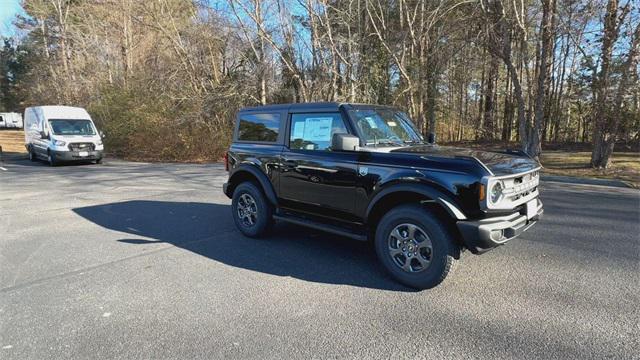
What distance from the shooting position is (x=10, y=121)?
1966 inches

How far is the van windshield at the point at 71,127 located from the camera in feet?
49.6

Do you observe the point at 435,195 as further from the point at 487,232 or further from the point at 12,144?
the point at 12,144

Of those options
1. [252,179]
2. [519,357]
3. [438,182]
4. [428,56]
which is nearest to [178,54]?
[428,56]

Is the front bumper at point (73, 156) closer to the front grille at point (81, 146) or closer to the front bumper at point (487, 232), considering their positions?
the front grille at point (81, 146)

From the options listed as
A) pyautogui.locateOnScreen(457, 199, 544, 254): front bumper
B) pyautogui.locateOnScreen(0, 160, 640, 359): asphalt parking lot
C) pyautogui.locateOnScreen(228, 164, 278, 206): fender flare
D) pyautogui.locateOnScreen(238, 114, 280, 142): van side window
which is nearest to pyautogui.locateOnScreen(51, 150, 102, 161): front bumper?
pyautogui.locateOnScreen(0, 160, 640, 359): asphalt parking lot

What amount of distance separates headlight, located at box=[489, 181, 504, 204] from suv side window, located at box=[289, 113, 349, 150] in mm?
1646

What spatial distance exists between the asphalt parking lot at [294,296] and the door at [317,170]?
652mm

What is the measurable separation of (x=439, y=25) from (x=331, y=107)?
17079mm

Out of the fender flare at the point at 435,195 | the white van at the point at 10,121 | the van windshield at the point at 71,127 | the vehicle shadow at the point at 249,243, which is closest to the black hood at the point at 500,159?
the fender flare at the point at 435,195

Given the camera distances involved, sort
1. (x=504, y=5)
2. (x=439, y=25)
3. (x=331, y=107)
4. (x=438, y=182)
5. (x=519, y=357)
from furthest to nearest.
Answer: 1. (x=439, y=25)
2. (x=504, y=5)
3. (x=331, y=107)
4. (x=438, y=182)
5. (x=519, y=357)

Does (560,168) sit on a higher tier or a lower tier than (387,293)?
higher

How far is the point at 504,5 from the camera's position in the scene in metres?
13.0

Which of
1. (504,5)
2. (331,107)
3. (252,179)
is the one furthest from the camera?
(504,5)

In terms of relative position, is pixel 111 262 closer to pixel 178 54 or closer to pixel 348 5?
pixel 348 5
